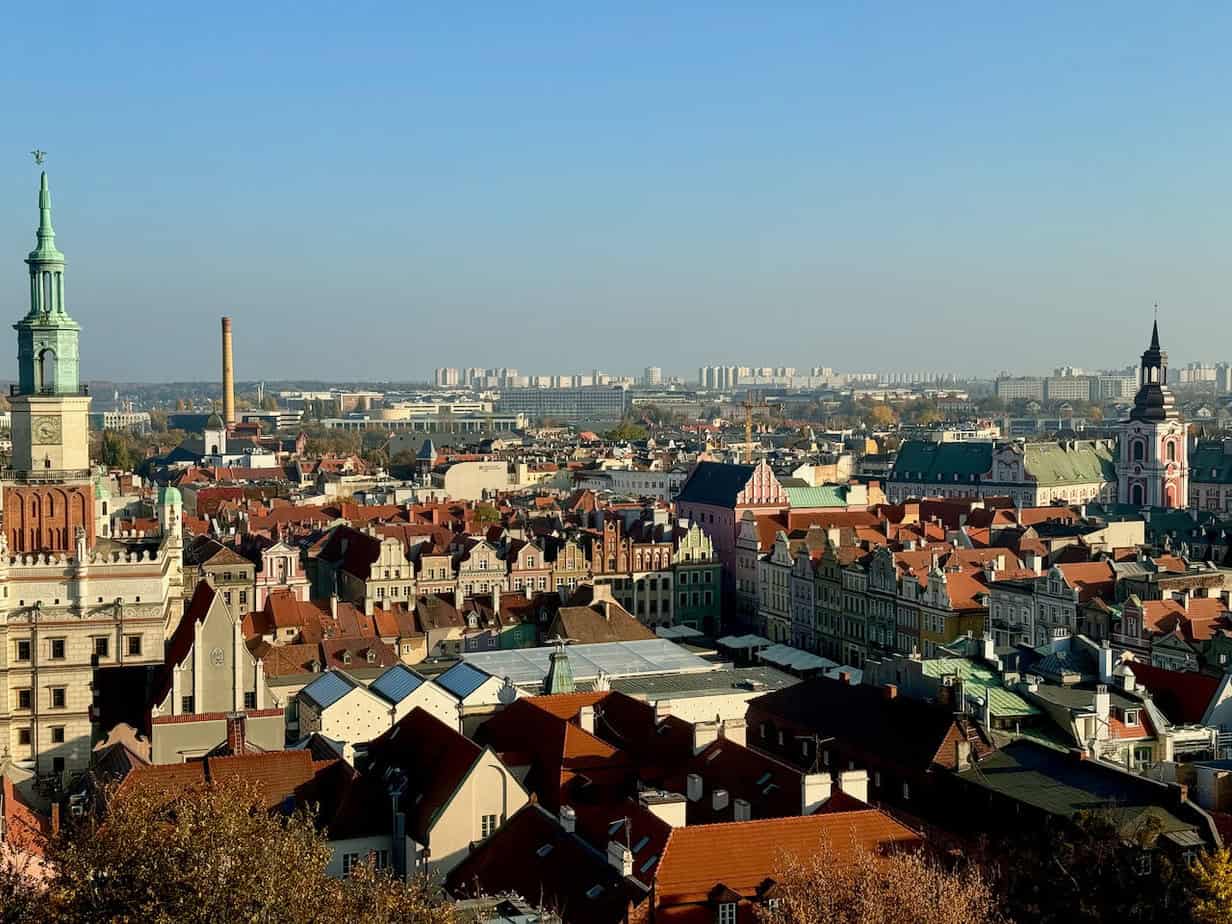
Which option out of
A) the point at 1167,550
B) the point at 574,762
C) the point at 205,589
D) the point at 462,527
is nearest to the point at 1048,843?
the point at 574,762

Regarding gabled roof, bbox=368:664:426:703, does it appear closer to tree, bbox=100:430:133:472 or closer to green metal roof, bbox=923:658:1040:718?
green metal roof, bbox=923:658:1040:718

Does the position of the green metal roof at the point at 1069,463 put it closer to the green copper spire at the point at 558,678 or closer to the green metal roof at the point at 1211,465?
the green metal roof at the point at 1211,465

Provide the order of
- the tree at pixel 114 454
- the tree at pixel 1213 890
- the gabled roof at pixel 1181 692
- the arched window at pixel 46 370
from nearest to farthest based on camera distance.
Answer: the tree at pixel 1213 890, the gabled roof at pixel 1181 692, the arched window at pixel 46 370, the tree at pixel 114 454

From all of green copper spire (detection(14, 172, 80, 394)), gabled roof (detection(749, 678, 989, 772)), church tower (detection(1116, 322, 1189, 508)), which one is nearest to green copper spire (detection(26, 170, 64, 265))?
green copper spire (detection(14, 172, 80, 394))

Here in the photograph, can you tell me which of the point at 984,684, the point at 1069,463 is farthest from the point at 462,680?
the point at 1069,463

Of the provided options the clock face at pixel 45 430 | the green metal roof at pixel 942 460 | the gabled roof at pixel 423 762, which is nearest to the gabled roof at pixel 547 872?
the gabled roof at pixel 423 762

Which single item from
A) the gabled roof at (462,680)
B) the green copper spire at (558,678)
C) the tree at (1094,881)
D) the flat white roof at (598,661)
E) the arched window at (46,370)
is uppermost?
the arched window at (46,370)

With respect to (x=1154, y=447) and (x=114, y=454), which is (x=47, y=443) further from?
(x=114, y=454)
